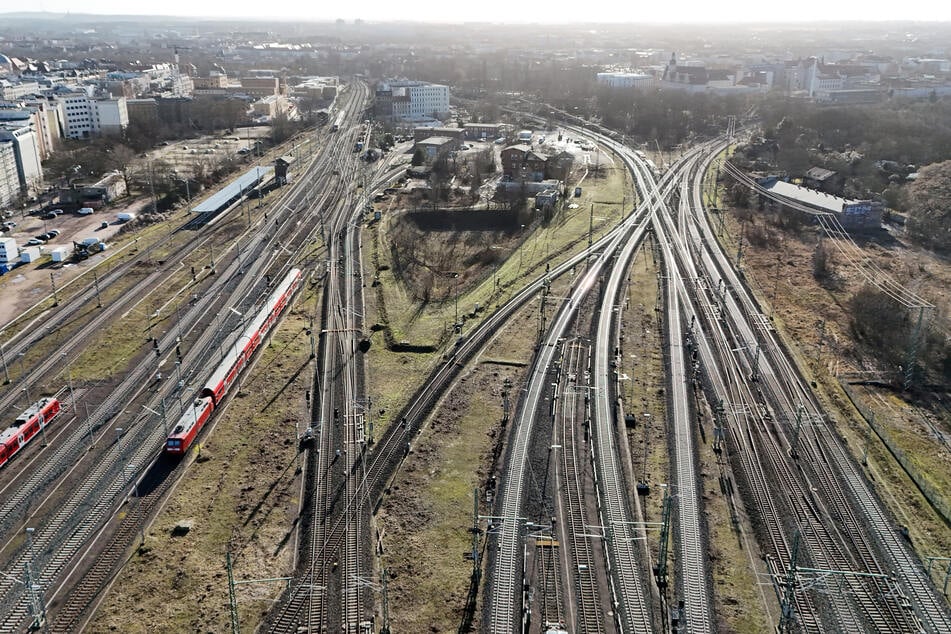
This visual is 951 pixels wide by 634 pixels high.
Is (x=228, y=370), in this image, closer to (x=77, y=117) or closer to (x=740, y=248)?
(x=740, y=248)

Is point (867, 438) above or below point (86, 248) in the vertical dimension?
below

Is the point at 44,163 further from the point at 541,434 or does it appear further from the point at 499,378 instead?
the point at 541,434

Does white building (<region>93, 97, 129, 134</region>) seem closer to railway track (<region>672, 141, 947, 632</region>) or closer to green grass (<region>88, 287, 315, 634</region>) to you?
green grass (<region>88, 287, 315, 634</region>)

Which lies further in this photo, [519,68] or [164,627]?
[519,68]

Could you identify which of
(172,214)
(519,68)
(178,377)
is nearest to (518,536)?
(178,377)

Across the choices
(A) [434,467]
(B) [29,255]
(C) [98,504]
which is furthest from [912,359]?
(B) [29,255]

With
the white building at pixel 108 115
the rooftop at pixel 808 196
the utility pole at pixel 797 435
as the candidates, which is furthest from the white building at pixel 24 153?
the rooftop at pixel 808 196

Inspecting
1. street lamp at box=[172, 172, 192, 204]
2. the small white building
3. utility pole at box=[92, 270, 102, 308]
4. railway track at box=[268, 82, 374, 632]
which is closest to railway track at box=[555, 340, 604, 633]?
railway track at box=[268, 82, 374, 632]
